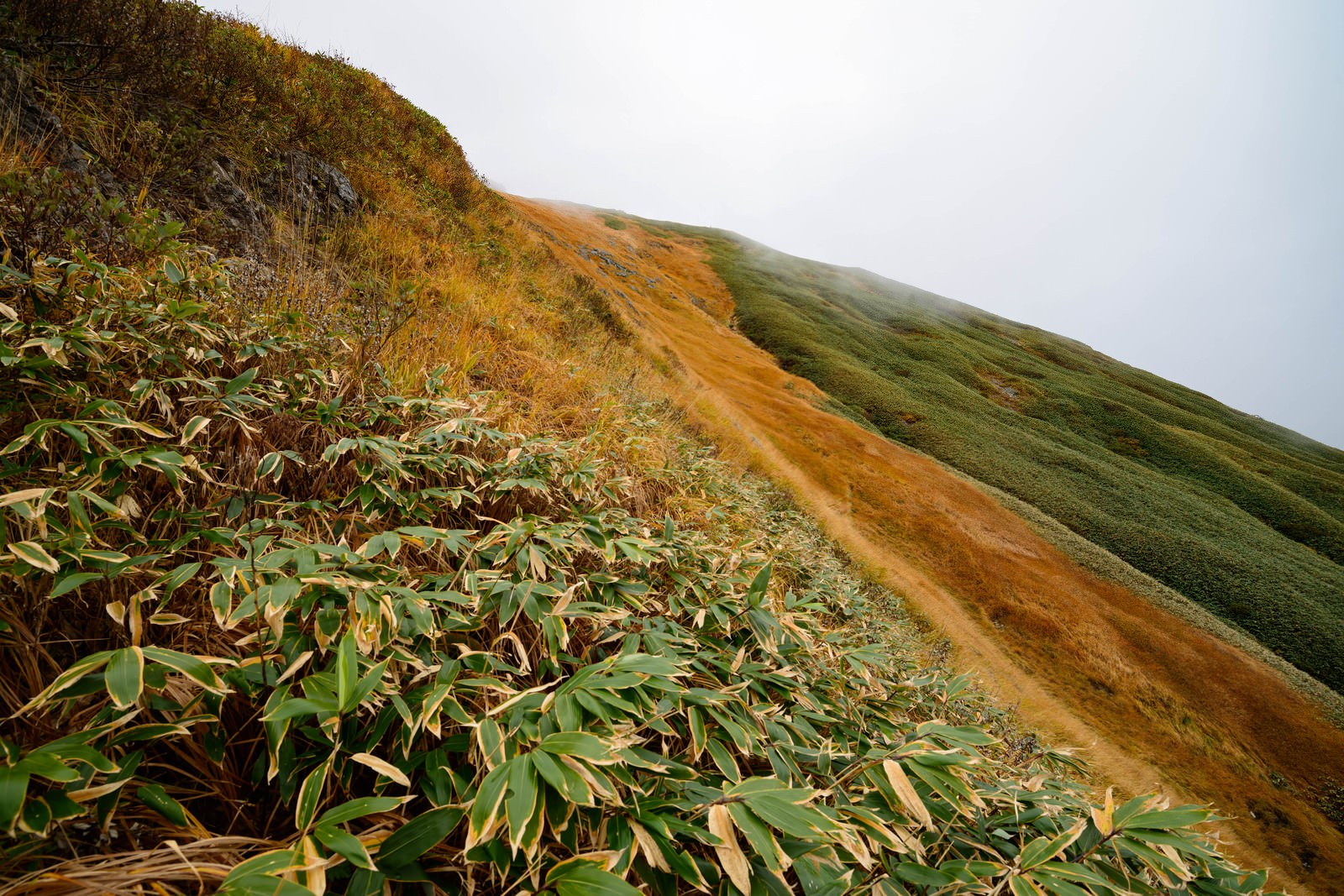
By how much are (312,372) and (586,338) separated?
6.65m

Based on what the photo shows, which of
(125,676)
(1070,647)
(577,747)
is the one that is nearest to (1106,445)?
(1070,647)

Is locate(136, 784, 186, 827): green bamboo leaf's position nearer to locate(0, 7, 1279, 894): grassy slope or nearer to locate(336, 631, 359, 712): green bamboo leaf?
locate(0, 7, 1279, 894): grassy slope

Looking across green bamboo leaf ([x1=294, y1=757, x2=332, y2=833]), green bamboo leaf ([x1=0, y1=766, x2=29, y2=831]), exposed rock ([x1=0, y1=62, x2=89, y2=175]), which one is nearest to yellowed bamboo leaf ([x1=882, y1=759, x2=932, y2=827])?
green bamboo leaf ([x1=294, y1=757, x2=332, y2=833])

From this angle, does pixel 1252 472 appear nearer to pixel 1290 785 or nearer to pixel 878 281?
pixel 1290 785

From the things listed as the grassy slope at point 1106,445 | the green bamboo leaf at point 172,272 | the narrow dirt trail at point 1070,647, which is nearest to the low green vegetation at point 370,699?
the green bamboo leaf at point 172,272

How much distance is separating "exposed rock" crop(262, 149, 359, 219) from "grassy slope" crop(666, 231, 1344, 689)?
91.7 ft

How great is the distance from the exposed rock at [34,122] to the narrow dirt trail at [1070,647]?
31.0ft

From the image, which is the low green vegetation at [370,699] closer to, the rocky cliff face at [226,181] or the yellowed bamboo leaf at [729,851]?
the yellowed bamboo leaf at [729,851]

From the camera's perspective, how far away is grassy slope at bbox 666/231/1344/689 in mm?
22641

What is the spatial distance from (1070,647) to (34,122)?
1871cm

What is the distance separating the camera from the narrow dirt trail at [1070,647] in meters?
10.1

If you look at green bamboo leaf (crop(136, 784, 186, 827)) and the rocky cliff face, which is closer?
green bamboo leaf (crop(136, 784, 186, 827))

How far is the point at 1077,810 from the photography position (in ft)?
7.03

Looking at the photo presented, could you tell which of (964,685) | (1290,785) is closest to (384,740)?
(964,685)
